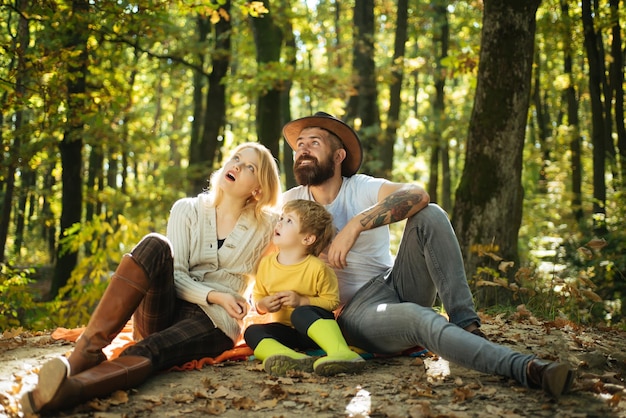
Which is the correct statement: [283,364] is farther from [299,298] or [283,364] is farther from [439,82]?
[439,82]

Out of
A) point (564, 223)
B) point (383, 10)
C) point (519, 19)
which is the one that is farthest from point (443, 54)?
point (519, 19)

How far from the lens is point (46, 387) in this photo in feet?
9.98

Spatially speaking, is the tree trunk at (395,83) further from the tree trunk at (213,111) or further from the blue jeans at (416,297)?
the blue jeans at (416,297)

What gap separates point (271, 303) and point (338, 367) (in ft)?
2.11

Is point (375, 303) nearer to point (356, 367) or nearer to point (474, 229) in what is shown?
A: point (356, 367)

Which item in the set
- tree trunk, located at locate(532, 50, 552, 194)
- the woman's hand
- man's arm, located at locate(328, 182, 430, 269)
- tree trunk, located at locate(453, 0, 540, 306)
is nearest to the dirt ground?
the woman's hand

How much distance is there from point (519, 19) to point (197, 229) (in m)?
4.53

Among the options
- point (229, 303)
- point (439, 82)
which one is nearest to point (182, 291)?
point (229, 303)

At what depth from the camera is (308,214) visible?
14.2ft

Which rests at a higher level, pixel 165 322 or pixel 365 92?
pixel 365 92

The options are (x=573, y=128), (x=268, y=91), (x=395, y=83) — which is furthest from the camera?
(x=573, y=128)

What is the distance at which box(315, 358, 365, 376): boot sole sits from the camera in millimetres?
3830

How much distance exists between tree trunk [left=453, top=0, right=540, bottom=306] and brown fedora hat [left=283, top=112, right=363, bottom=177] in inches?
98.4

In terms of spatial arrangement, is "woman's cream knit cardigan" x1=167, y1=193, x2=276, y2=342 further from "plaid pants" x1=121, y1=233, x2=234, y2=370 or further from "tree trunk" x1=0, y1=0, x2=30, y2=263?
"tree trunk" x1=0, y1=0, x2=30, y2=263
